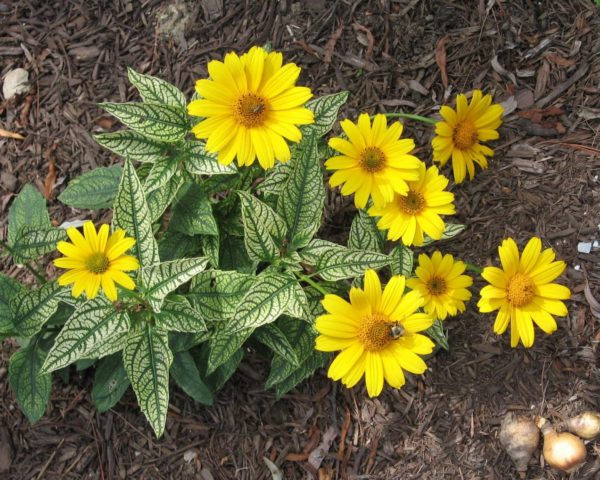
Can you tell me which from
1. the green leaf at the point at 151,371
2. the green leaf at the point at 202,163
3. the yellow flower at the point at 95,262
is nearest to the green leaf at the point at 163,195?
the green leaf at the point at 202,163

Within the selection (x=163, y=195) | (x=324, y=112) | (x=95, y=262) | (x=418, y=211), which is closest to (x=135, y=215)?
(x=163, y=195)

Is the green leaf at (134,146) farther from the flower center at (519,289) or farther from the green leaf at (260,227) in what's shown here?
the flower center at (519,289)

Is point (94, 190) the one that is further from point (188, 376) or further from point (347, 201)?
point (347, 201)

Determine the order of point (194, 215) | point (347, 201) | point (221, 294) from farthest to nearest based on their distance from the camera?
point (347, 201) → point (194, 215) → point (221, 294)

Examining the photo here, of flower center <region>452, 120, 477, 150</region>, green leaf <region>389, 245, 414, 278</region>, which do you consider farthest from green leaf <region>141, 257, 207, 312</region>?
flower center <region>452, 120, 477, 150</region>

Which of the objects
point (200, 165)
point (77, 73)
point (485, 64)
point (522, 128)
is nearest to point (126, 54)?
point (77, 73)
